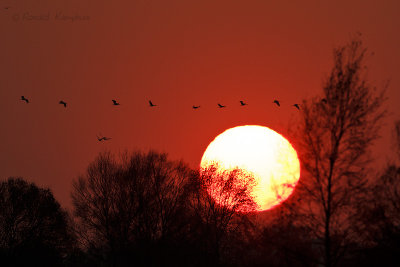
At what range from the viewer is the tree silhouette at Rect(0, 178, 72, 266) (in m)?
57.0

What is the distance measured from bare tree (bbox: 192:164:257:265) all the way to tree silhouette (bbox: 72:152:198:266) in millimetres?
1723

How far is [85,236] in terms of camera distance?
2355 inches

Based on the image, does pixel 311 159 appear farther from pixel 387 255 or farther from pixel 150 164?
pixel 150 164

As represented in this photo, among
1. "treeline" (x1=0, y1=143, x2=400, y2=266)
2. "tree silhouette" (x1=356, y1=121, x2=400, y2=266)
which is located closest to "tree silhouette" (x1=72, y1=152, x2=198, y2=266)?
"treeline" (x1=0, y1=143, x2=400, y2=266)

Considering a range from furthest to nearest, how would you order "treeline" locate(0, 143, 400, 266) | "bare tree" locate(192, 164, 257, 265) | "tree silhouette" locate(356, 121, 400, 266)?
"bare tree" locate(192, 164, 257, 265) → "treeline" locate(0, 143, 400, 266) → "tree silhouette" locate(356, 121, 400, 266)

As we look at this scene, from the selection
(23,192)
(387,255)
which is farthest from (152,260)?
(387,255)

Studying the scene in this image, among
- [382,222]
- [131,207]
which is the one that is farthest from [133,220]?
[382,222]

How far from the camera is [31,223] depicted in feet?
194

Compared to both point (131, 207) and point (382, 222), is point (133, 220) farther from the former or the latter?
point (382, 222)

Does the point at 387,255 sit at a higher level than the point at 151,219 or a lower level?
lower

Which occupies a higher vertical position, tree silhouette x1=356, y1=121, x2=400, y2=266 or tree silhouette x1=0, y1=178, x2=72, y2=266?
tree silhouette x1=0, y1=178, x2=72, y2=266

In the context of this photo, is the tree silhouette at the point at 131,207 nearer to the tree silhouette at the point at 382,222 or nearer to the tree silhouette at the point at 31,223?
the tree silhouette at the point at 31,223

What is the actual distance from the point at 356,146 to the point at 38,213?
150 feet

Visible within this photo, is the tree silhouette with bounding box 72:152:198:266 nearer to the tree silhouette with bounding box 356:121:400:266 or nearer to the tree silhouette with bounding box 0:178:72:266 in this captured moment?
the tree silhouette with bounding box 0:178:72:266
